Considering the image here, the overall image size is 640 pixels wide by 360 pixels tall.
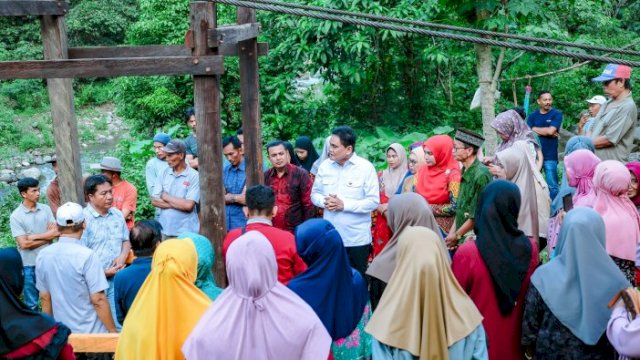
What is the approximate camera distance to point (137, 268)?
438 centimetres

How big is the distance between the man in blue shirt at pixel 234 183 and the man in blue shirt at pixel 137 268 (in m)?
2.16

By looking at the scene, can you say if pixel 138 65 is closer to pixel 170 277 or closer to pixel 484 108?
pixel 170 277

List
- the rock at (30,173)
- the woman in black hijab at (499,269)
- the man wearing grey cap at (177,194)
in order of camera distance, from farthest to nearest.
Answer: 1. the rock at (30,173)
2. the man wearing grey cap at (177,194)
3. the woman in black hijab at (499,269)

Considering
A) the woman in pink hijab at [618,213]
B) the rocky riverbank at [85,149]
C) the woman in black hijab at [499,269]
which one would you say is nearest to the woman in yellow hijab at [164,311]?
the woman in black hijab at [499,269]

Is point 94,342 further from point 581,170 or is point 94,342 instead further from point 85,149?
point 85,149

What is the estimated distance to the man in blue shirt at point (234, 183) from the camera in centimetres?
673

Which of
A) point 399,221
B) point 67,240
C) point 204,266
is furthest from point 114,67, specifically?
point 399,221

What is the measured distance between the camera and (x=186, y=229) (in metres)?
6.65

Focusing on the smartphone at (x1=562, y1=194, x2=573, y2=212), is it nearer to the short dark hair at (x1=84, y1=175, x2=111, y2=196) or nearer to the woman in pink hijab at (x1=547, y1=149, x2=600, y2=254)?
the woman in pink hijab at (x1=547, y1=149, x2=600, y2=254)

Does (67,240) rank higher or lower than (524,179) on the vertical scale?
lower

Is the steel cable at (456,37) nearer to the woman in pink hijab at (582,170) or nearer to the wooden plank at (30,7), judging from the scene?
the woman in pink hijab at (582,170)

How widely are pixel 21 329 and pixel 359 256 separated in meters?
3.23

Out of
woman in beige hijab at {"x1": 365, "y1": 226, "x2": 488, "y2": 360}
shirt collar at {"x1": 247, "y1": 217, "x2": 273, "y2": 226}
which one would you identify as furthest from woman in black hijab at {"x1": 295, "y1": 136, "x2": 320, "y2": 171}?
woman in beige hijab at {"x1": 365, "y1": 226, "x2": 488, "y2": 360}

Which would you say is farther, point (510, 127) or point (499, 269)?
point (510, 127)
